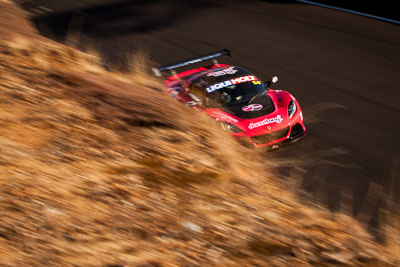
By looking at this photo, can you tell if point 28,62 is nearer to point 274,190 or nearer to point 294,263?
point 274,190

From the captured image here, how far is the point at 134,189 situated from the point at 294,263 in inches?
59.2

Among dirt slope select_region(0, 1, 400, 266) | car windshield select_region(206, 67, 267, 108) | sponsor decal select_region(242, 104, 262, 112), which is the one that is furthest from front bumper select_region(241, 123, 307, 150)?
dirt slope select_region(0, 1, 400, 266)

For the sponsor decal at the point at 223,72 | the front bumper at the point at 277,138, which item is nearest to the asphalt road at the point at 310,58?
the front bumper at the point at 277,138

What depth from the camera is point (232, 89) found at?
9594 mm

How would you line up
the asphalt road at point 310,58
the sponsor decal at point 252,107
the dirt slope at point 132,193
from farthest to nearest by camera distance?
1. the sponsor decal at point 252,107
2. the asphalt road at point 310,58
3. the dirt slope at point 132,193

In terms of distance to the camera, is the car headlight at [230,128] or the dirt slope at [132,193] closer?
the dirt slope at [132,193]

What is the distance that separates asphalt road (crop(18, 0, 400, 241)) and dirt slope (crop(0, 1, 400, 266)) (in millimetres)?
1478

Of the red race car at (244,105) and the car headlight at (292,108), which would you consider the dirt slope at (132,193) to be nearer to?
the red race car at (244,105)

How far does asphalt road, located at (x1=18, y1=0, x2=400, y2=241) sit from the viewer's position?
847cm

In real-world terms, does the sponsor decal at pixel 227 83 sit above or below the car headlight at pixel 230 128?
above

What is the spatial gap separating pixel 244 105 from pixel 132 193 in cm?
508

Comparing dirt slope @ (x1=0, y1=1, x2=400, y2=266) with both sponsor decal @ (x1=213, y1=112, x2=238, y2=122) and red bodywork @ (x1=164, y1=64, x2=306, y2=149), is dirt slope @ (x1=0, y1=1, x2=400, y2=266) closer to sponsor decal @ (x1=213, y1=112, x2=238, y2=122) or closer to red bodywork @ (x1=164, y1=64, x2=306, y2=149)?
red bodywork @ (x1=164, y1=64, x2=306, y2=149)

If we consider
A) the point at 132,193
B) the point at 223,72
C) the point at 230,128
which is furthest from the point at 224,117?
the point at 132,193

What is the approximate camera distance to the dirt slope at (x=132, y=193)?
4.02 metres
